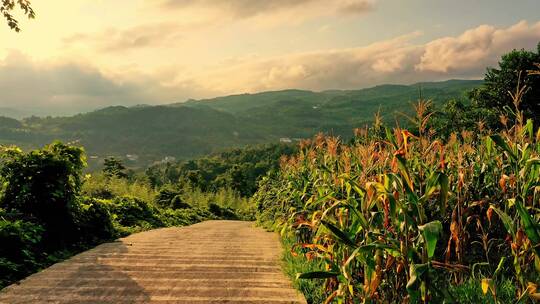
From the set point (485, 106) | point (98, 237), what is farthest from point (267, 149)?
point (98, 237)

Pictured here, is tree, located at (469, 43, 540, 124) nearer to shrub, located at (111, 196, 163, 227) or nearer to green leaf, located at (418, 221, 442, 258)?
shrub, located at (111, 196, 163, 227)

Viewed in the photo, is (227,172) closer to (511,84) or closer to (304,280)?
(511,84)

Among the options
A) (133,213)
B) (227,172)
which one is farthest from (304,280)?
(227,172)

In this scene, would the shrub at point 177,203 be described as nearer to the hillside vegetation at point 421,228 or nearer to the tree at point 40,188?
the tree at point 40,188

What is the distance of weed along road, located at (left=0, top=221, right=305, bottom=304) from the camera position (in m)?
4.50

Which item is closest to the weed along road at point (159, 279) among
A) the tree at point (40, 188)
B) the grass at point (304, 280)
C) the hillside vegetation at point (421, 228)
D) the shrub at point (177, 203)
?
the grass at point (304, 280)

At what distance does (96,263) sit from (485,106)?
1282 inches

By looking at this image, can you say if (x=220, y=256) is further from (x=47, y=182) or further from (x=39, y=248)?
(x=47, y=182)

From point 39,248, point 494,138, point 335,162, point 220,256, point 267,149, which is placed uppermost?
point 494,138

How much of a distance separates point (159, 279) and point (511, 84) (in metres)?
31.5

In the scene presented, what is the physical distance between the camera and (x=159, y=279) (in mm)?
5262

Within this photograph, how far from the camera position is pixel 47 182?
8.09 meters

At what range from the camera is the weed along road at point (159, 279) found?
4504 mm

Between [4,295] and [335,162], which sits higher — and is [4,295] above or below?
below
